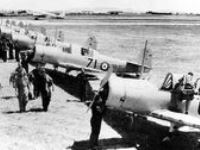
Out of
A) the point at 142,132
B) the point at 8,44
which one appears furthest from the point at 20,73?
the point at 8,44

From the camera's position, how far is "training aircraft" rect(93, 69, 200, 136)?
848 cm

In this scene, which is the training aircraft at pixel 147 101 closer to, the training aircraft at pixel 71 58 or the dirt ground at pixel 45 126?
the dirt ground at pixel 45 126

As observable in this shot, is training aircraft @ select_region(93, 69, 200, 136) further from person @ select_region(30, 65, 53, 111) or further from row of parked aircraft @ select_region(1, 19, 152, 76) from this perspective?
row of parked aircraft @ select_region(1, 19, 152, 76)

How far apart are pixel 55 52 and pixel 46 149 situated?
11031 millimetres

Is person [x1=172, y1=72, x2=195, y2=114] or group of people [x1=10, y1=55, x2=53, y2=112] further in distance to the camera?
group of people [x1=10, y1=55, x2=53, y2=112]

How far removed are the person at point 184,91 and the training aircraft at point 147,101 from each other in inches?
3.4

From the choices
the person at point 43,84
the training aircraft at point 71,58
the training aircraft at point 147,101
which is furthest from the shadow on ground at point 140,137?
the training aircraft at point 71,58

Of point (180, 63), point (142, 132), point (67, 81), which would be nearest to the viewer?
point (142, 132)

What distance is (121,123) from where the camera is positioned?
10906 millimetres

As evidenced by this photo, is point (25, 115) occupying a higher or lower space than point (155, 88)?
lower

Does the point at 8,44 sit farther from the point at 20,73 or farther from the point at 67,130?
the point at 67,130

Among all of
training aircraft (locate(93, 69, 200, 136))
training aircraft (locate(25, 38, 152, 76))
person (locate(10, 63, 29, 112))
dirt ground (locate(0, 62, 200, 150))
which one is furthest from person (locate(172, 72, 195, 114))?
training aircraft (locate(25, 38, 152, 76))

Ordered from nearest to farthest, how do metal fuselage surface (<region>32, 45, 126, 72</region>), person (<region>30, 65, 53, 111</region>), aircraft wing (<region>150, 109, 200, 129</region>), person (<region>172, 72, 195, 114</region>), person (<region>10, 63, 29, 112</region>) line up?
aircraft wing (<region>150, 109, 200, 129</region>) → person (<region>172, 72, 195, 114</region>) → person (<region>10, 63, 29, 112</region>) → person (<region>30, 65, 53, 111</region>) → metal fuselage surface (<region>32, 45, 126, 72</region>)

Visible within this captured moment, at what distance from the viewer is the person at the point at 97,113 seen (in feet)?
27.2
